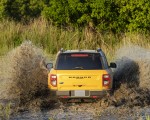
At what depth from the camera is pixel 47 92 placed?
53.0 feet

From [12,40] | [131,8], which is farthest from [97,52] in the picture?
[131,8]

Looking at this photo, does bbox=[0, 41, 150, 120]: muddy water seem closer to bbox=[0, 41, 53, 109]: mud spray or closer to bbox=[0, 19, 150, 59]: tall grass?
bbox=[0, 41, 53, 109]: mud spray

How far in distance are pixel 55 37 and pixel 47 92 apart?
13.1 metres

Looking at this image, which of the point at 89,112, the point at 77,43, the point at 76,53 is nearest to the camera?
the point at 89,112

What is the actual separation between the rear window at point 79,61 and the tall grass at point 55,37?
12049mm

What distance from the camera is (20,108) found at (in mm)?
14227

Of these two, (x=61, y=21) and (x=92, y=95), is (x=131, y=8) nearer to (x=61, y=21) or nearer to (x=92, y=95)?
(x=61, y=21)

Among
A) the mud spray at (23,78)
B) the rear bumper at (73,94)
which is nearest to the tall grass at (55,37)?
the mud spray at (23,78)

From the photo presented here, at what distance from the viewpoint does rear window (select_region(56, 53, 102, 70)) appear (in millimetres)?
14875

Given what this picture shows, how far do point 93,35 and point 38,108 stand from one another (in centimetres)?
1611

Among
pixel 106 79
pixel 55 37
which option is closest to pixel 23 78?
pixel 106 79

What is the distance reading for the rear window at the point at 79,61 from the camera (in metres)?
14.9

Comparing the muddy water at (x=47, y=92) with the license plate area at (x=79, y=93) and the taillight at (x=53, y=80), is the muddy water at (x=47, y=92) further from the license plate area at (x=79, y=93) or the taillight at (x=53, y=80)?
the taillight at (x=53, y=80)

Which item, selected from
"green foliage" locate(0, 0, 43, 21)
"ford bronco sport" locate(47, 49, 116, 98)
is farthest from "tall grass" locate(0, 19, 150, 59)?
"green foliage" locate(0, 0, 43, 21)
